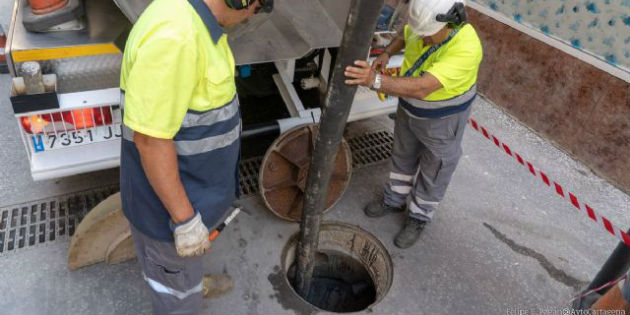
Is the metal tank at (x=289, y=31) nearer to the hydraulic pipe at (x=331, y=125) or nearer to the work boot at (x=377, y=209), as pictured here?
the hydraulic pipe at (x=331, y=125)

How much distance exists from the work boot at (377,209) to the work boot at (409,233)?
0.20 metres

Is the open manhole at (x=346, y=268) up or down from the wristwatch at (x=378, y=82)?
down

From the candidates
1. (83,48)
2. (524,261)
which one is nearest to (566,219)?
(524,261)

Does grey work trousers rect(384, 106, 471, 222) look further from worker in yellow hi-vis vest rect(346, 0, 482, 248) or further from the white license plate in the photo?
the white license plate

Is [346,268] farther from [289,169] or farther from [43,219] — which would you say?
[43,219]

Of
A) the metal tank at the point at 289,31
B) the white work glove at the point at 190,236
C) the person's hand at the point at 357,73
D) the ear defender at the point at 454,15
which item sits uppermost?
the ear defender at the point at 454,15

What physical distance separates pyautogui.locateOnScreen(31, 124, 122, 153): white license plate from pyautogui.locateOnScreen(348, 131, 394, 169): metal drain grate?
1.90 m

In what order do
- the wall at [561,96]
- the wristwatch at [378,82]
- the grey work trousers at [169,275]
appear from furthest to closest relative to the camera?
the wall at [561,96] < the wristwatch at [378,82] < the grey work trousers at [169,275]

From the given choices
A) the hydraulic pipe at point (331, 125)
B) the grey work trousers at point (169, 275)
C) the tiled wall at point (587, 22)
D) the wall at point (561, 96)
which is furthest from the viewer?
the wall at point (561, 96)

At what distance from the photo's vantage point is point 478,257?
10.1 feet

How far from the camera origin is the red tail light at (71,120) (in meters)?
2.36

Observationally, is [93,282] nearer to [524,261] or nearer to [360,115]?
[360,115]

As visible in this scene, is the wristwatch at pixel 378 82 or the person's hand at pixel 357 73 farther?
the wristwatch at pixel 378 82

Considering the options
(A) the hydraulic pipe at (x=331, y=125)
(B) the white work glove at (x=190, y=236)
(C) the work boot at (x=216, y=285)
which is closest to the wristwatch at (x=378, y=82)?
(A) the hydraulic pipe at (x=331, y=125)
